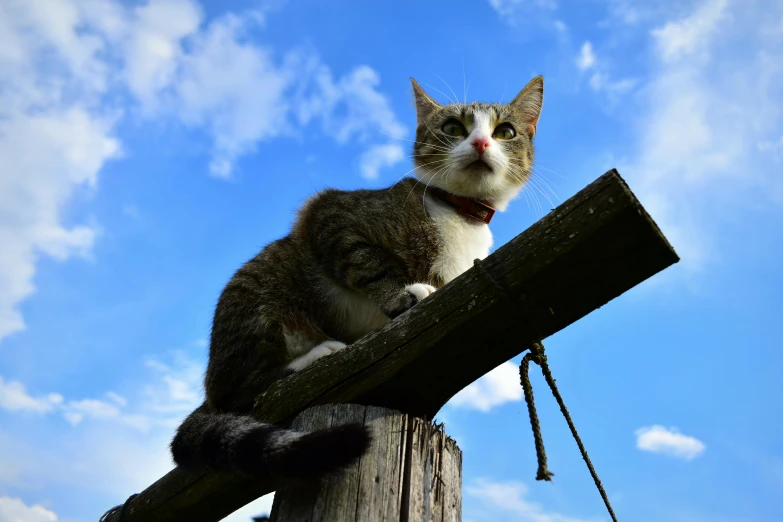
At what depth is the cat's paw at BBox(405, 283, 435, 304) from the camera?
2.94 meters

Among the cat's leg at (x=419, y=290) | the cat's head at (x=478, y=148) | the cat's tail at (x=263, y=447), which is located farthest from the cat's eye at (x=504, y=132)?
the cat's tail at (x=263, y=447)

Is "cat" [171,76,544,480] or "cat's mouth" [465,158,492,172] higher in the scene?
"cat's mouth" [465,158,492,172]

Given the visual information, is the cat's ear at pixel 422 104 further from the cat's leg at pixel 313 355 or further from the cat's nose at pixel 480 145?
the cat's leg at pixel 313 355

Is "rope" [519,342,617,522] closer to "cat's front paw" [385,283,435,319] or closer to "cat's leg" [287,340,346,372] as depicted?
"cat's front paw" [385,283,435,319]

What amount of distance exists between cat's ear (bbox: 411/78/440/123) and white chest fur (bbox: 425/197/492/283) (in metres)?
0.99

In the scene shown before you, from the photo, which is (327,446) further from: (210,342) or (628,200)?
(210,342)

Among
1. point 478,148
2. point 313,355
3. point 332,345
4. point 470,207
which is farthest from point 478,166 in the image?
point 313,355

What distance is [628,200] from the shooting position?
5.98ft

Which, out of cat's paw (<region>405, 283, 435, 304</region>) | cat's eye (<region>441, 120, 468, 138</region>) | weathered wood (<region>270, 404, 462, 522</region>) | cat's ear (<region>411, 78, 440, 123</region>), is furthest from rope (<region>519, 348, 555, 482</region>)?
cat's ear (<region>411, 78, 440, 123</region>)

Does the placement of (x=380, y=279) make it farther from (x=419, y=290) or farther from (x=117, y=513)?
(x=117, y=513)

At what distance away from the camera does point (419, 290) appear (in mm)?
2959

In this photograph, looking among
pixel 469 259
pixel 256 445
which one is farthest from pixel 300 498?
pixel 469 259

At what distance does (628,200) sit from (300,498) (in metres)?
1.52

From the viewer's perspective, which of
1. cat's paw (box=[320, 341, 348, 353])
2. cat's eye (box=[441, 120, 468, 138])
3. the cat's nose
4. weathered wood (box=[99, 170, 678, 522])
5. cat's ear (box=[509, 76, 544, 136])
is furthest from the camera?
cat's ear (box=[509, 76, 544, 136])
